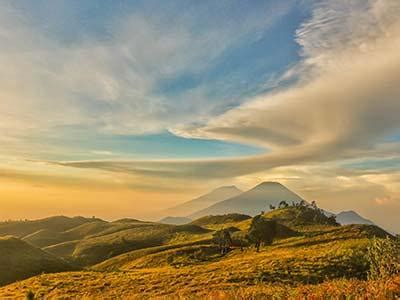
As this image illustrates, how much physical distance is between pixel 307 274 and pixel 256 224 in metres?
50.0

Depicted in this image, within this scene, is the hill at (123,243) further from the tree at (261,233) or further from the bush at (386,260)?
the bush at (386,260)

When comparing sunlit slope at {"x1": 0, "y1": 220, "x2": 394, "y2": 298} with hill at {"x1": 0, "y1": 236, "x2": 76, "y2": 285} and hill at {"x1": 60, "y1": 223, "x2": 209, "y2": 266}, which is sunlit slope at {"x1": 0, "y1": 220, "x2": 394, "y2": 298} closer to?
hill at {"x1": 0, "y1": 236, "x2": 76, "y2": 285}

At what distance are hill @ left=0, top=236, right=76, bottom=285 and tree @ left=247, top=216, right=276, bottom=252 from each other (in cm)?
4357

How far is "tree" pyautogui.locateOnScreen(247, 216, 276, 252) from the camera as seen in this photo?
94562 mm

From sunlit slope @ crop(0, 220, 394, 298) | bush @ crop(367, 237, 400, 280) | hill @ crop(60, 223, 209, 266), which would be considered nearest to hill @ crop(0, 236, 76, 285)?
sunlit slope @ crop(0, 220, 394, 298)

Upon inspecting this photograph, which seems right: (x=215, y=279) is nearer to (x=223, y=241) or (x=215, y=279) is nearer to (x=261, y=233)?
(x=261, y=233)

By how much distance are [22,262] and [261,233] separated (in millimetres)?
57289

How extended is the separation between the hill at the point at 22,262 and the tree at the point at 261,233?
43571 millimetres

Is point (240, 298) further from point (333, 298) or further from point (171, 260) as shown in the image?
point (171, 260)

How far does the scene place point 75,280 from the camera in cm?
5750

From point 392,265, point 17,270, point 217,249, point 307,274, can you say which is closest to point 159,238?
point 217,249

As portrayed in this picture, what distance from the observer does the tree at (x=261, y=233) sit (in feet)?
310

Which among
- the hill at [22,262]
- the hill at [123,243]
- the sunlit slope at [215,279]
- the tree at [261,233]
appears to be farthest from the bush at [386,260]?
the hill at [123,243]

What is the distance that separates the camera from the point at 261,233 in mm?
95938
